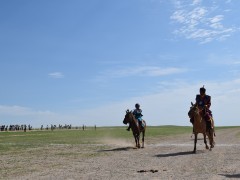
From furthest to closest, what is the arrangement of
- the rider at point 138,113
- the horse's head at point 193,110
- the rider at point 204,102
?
the rider at point 138,113 < the rider at point 204,102 < the horse's head at point 193,110

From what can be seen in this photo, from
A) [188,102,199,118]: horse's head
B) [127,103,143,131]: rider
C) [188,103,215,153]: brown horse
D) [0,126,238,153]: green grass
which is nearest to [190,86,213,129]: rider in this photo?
[188,103,215,153]: brown horse

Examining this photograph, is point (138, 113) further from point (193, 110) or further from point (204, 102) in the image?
point (193, 110)

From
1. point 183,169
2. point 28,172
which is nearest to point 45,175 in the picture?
point 28,172

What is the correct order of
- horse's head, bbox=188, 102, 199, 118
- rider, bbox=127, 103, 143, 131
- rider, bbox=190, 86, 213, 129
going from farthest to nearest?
rider, bbox=127, 103, 143, 131 → rider, bbox=190, 86, 213, 129 → horse's head, bbox=188, 102, 199, 118

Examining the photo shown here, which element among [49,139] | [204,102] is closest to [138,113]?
[204,102]

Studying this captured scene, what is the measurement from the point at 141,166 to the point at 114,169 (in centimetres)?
139

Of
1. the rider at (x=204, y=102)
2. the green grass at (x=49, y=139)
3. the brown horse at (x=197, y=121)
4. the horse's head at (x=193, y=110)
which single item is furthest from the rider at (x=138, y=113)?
the green grass at (x=49, y=139)

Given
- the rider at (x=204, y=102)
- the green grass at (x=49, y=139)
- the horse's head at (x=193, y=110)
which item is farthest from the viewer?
the green grass at (x=49, y=139)

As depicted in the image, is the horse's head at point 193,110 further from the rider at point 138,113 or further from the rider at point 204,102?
the rider at point 138,113

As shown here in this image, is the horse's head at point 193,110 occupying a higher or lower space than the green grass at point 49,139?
higher

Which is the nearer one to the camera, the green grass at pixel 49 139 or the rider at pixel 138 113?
the rider at pixel 138 113

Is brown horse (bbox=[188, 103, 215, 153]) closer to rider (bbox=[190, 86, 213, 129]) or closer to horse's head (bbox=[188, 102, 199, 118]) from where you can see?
horse's head (bbox=[188, 102, 199, 118])

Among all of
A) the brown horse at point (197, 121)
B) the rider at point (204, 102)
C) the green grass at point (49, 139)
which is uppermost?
the rider at point (204, 102)

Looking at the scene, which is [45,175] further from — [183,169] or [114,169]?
[183,169]
